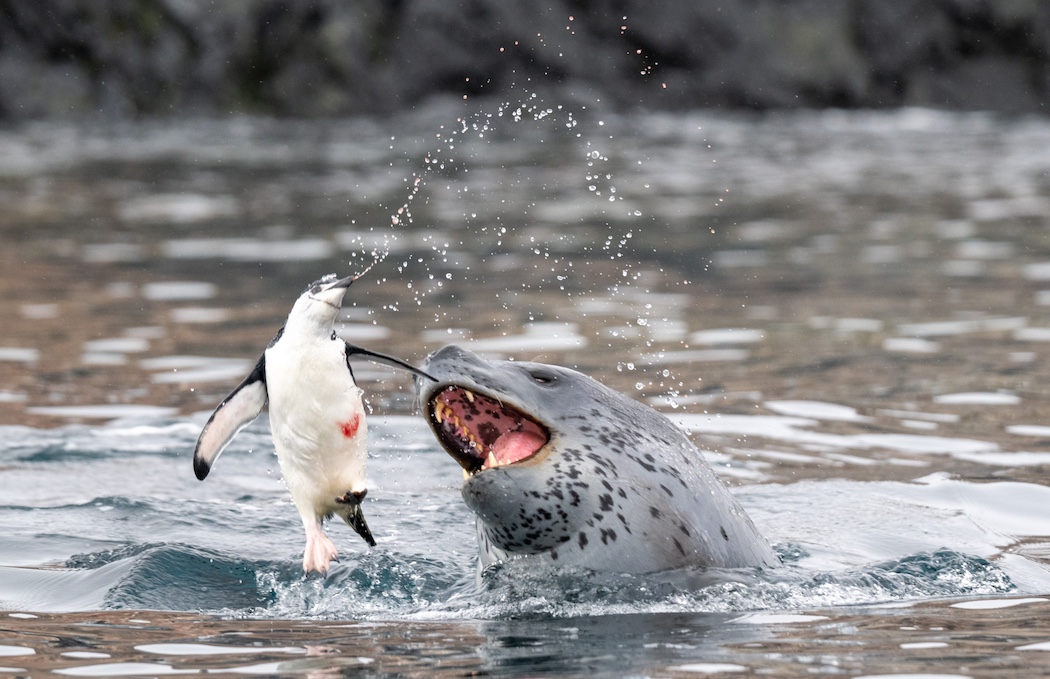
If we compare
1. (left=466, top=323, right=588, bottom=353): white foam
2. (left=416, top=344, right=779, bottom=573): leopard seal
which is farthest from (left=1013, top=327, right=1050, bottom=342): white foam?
(left=416, top=344, right=779, bottom=573): leopard seal

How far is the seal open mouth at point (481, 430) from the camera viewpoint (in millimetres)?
5727

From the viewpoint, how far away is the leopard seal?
5562 mm

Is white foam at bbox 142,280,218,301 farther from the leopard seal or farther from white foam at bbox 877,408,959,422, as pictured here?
the leopard seal

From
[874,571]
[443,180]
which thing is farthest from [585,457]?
[443,180]

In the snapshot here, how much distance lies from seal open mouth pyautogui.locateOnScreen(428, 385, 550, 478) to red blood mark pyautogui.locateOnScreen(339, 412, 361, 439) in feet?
0.87

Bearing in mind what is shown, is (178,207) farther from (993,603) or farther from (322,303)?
(993,603)

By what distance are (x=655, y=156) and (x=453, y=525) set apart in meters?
19.9

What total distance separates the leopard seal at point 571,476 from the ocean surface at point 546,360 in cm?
13

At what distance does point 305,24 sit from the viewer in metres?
35.5

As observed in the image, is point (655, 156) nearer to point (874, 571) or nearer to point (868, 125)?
point (868, 125)

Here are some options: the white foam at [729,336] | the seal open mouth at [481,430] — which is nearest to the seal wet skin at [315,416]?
the seal open mouth at [481,430]

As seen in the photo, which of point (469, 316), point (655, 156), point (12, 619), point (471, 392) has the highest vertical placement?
point (655, 156)

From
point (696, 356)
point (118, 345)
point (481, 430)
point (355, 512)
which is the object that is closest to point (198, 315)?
point (118, 345)

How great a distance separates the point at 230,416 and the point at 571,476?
1249 millimetres
